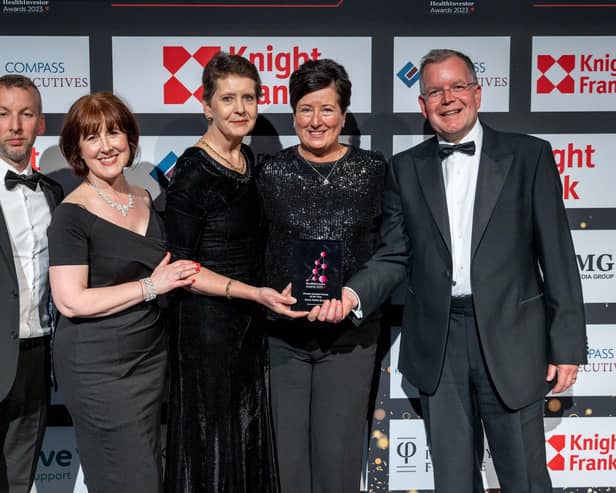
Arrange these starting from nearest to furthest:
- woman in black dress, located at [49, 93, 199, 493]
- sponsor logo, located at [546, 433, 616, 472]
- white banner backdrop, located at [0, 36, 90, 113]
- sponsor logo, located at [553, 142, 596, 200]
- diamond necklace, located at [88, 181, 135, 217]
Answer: woman in black dress, located at [49, 93, 199, 493], diamond necklace, located at [88, 181, 135, 217], white banner backdrop, located at [0, 36, 90, 113], sponsor logo, located at [553, 142, 596, 200], sponsor logo, located at [546, 433, 616, 472]

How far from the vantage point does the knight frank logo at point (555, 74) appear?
3199 mm

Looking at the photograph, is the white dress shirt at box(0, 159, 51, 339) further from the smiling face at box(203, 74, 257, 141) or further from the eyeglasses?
the eyeglasses

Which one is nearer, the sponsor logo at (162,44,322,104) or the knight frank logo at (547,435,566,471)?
the sponsor logo at (162,44,322,104)

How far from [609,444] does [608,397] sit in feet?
0.84

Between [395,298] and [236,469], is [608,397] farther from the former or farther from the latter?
[236,469]

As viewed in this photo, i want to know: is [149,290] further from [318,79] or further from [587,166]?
[587,166]

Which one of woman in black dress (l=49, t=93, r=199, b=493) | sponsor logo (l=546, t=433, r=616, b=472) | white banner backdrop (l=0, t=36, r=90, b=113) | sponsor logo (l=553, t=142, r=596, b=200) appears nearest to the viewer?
woman in black dress (l=49, t=93, r=199, b=493)

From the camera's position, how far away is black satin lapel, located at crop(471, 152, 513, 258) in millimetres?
2324

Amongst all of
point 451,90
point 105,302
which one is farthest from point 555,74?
point 105,302

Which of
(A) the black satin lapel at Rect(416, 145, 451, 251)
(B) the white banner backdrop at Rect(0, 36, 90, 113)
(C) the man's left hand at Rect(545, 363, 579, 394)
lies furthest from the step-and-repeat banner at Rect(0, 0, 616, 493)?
(C) the man's left hand at Rect(545, 363, 579, 394)

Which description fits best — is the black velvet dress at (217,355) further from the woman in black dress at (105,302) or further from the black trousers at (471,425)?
the black trousers at (471,425)

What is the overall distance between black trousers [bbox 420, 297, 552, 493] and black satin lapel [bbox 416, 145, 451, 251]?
0.29 meters

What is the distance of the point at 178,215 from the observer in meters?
2.42

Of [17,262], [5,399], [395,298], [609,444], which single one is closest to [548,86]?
[395,298]
